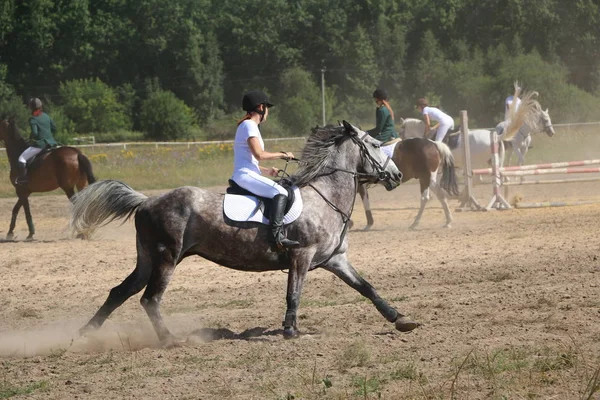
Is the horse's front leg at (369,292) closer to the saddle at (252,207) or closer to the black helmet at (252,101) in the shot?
the saddle at (252,207)

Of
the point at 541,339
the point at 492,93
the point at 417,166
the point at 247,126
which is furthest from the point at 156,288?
the point at 492,93

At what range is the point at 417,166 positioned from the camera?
18.3 meters

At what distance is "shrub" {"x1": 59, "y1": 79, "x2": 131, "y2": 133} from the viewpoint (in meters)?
63.3

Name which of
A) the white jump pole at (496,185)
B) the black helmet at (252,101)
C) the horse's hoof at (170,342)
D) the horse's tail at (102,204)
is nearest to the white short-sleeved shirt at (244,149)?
the black helmet at (252,101)

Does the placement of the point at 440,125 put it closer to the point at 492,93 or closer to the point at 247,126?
the point at 247,126

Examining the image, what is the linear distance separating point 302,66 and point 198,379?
6715 cm

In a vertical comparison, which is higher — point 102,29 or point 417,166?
point 102,29

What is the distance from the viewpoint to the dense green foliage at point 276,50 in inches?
2566

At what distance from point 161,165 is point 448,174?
17.6 meters

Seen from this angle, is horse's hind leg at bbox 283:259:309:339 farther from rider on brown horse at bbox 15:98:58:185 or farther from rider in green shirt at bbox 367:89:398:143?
rider on brown horse at bbox 15:98:58:185

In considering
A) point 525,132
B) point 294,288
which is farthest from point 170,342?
point 525,132

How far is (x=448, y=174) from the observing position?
1788cm

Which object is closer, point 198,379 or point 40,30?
point 198,379

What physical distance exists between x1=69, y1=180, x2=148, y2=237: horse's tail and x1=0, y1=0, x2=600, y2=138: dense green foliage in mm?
52676
